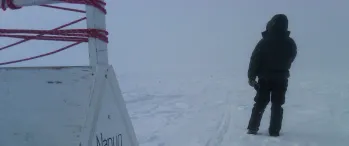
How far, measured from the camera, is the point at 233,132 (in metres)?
4.39

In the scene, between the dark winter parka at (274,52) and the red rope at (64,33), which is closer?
the red rope at (64,33)

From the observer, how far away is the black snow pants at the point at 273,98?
13.2 ft

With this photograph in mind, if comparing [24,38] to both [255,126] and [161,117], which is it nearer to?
[255,126]

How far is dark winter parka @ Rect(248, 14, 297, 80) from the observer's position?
391 centimetres

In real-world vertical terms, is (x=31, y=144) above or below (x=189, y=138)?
above

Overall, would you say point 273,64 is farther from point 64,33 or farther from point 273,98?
point 64,33

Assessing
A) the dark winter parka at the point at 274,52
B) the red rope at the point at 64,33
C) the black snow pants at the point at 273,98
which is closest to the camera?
the red rope at the point at 64,33

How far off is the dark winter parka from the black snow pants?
0.26 ft

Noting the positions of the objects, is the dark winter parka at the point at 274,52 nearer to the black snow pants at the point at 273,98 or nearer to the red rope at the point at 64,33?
the black snow pants at the point at 273,98

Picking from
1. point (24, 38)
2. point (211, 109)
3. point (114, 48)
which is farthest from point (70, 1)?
point (114, 48)

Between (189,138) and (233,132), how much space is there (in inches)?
23.1

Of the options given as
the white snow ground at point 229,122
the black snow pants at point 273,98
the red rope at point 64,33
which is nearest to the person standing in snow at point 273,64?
the black snow pants at point 273,98

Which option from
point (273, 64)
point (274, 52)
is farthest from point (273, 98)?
point (274, 52)

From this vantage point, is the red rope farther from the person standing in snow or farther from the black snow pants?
the black snow pants
